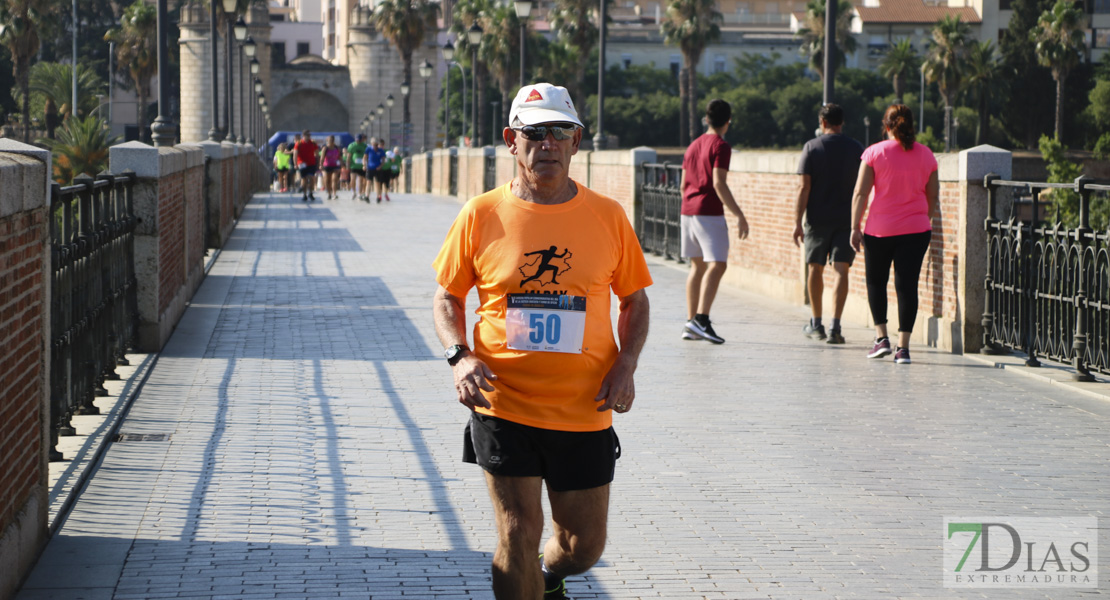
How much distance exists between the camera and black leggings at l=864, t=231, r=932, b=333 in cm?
1032

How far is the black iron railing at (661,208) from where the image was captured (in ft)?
64.3

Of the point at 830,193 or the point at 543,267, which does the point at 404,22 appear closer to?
the point at 830,193

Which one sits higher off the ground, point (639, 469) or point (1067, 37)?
point (1067, 37)

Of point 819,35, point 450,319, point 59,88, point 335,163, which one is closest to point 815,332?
point 450,319

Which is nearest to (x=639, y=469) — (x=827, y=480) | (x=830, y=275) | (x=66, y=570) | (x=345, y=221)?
(x=827, y=480)

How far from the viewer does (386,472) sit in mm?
6688

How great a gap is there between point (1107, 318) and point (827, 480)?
3481 millimetres

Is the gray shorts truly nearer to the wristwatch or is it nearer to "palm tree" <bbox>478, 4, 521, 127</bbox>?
the wristwatch

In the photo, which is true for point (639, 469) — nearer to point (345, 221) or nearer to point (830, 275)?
point (830, 275)

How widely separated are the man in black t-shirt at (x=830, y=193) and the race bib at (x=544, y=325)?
7236 mm

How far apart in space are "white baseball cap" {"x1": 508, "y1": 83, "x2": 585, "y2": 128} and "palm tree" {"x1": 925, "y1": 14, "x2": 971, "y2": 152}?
88.9 metres

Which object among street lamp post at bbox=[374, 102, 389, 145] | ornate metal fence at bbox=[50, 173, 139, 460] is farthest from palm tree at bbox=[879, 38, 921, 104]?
ornate metal fence at bbox=[50, 173, 139, 460]

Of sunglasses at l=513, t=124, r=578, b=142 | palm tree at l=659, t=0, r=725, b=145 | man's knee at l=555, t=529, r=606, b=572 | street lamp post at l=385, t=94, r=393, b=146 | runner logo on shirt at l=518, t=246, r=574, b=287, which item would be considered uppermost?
palm tree at l=659, t=0, r=725, b=145

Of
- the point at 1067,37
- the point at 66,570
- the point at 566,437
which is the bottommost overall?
Answer: the point at 66,570
